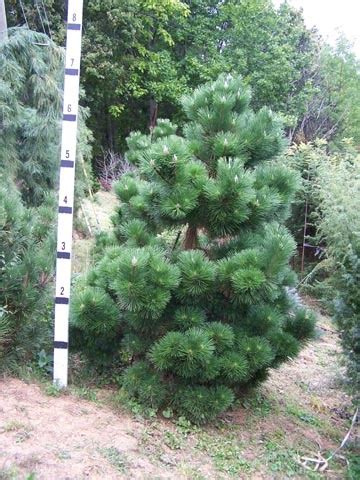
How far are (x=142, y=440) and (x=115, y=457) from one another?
1.07 feet

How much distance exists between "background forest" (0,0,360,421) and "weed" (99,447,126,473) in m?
0.61

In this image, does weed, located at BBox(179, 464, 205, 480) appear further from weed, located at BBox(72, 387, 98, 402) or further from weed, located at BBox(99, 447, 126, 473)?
weed, located at BBox(72, 387, 98, 402)

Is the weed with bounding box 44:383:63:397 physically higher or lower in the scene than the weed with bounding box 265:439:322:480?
higher

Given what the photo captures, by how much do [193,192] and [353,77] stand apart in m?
20.2

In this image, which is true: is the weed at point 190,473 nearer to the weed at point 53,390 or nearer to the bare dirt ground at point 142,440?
the bare dirt ground at point 142,440

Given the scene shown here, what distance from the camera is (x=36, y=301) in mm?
3641

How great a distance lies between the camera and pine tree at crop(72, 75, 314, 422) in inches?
132

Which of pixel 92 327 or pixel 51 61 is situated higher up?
pixel 51 61

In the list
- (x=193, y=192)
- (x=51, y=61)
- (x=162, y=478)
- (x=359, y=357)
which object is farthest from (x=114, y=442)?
(x=51, y=61)

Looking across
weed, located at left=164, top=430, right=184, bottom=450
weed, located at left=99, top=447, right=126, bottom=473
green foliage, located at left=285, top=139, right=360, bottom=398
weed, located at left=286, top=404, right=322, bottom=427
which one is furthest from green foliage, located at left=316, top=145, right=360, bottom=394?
weed, located at left=99, top=447, right=126, bottom=473

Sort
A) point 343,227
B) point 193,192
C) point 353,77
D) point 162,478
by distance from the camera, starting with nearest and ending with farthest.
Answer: point 162,478
point 193,192
point 343,227
point 353,77

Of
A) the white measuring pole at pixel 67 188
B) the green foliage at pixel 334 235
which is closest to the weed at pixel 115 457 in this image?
the white measuring pole at pixel 67 188

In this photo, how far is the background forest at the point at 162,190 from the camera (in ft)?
11.3

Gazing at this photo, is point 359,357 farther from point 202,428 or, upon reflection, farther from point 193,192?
point 193,192
